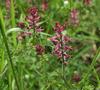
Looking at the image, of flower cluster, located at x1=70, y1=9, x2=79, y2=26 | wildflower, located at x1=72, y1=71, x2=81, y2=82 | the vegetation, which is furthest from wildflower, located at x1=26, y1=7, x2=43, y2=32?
flower cluster, located at x1=70, y1=9, x2=79, y2=26

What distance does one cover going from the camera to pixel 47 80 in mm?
2410

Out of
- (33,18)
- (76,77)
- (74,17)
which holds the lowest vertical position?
(76,77)

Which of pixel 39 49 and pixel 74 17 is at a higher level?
pixel 39 49

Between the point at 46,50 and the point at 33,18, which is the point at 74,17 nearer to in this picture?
the point at 46,50

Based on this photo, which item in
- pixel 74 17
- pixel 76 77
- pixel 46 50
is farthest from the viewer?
pixel 74 17

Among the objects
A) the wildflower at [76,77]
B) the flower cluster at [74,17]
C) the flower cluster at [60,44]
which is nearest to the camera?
the flower cluster at [60,44]

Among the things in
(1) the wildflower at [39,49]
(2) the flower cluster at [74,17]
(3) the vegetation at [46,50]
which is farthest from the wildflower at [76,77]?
(1) the wildflower at [39,49]

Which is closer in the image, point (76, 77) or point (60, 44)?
point (60, 44)

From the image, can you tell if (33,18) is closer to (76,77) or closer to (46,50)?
(46,50)

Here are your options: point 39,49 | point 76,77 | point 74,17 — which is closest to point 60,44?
point 39,49

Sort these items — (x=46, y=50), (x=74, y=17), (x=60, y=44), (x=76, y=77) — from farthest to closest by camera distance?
(x=74, y=17) < (x=76, y=77) < (x=46, y=50) < (x=60, y=44)

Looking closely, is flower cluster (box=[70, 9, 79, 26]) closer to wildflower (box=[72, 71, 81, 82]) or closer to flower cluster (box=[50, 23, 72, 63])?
wildflower (box=[72, 71, 81, 82])

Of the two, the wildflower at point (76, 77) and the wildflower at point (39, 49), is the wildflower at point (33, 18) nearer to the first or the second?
the wildflower at point (39, 49)

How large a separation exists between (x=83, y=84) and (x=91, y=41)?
168 cm
